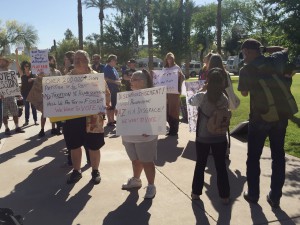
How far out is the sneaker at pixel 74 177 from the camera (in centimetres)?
523

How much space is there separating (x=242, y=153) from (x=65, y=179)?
122 inches

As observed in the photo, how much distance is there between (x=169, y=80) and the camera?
8.41 m

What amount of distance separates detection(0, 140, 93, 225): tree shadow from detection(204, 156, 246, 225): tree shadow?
153 centimetres

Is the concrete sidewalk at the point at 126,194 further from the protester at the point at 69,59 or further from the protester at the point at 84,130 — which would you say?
the protester at the point at 69,59

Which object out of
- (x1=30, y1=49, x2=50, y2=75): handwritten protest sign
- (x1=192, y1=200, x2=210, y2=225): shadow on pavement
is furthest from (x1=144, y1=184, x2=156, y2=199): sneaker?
(x1=30, y1=49, x2=50, y2=75): handwritten protest sign

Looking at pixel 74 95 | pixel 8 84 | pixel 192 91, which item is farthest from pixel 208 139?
pixel 8 84

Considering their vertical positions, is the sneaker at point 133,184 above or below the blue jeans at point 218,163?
below

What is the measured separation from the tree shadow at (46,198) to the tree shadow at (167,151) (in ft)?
5.12

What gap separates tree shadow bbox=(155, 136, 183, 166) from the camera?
20.6 ft

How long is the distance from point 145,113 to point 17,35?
219 feet

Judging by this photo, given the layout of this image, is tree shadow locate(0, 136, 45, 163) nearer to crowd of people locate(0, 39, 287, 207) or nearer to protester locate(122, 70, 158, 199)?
crowd of people locate(0, 39, 287, 207)

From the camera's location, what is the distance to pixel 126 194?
4734 millimetres

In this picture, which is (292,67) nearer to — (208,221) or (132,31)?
(208,221)

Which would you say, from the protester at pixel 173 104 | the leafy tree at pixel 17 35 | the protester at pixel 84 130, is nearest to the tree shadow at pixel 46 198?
the protester at pixel 84 130
